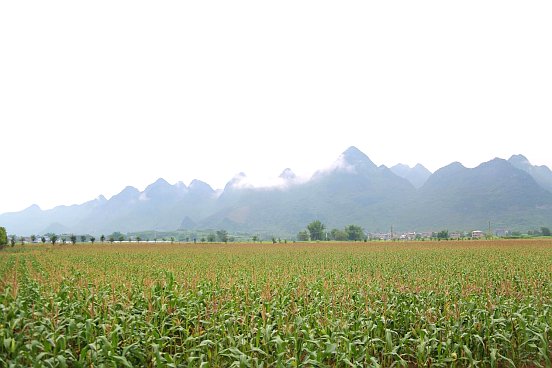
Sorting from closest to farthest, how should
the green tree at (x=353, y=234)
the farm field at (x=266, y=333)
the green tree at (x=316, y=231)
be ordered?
the farm field at (x=266, y=333) < the green tree at (x=353, y=234) < the green tree at (x=316, y=231)

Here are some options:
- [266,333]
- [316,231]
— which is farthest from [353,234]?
[266,333]

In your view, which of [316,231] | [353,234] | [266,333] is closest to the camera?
[266,333]

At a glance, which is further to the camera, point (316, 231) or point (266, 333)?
point (316, 231)

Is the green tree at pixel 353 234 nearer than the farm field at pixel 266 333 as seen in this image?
No

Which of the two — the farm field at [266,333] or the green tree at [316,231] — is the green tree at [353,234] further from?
the farm field at [266,333]

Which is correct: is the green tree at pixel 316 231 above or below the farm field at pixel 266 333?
below

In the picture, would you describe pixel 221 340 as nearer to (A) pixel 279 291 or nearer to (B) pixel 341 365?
(B) pixel 341 365

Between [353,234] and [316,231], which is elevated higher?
[316,231]

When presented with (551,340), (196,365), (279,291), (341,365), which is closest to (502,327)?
(551,340)

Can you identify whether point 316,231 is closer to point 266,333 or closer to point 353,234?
point 353,234

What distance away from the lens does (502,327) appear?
11609 millimetres

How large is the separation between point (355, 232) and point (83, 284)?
502 ft

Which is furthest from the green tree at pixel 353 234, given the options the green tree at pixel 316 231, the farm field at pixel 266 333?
the farm field at pixel 266 333

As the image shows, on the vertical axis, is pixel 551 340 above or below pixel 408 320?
below
